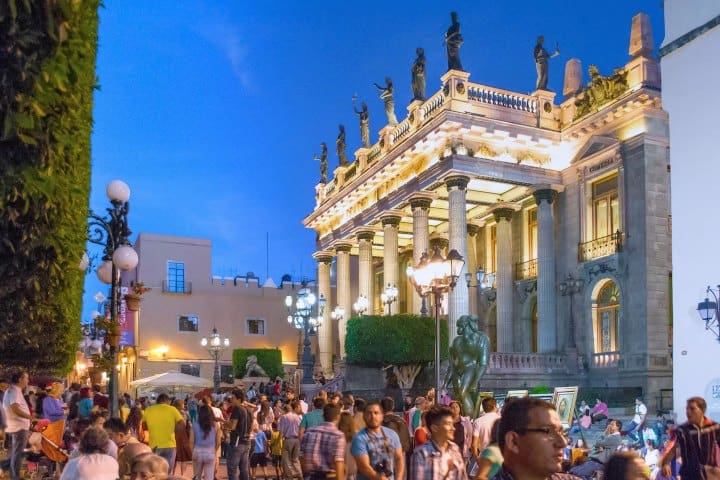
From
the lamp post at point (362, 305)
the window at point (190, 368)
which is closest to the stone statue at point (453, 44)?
the lamp post at point (362, 305)

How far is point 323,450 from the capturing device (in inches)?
313

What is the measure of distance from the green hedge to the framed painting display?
113 ft

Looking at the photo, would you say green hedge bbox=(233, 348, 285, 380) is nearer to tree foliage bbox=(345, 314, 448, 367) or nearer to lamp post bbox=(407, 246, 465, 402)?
tree foliage bbox=(345, 314, 448, 367)

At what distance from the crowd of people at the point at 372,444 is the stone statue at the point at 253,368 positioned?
96.4 feet

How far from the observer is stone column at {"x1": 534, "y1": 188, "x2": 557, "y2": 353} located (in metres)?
31.8

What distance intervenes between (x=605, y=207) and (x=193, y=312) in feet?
107

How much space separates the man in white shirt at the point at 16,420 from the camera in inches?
424

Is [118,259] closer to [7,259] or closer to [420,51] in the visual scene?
[7,259]

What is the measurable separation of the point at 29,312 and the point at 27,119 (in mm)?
2492

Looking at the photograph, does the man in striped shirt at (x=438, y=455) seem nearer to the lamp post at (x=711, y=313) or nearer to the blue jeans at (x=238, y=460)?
the blue jeans at (x=238, y=460)

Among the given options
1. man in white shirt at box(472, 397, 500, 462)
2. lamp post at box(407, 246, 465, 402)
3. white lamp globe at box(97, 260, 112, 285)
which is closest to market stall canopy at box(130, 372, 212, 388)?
white lamp globe at box(97, 260, 112, 285)

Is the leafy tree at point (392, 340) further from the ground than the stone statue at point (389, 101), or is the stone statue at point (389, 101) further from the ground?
the stone statue at point (389, 101)

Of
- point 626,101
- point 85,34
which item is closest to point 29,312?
point 85,34

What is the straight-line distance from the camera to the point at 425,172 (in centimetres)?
3400
